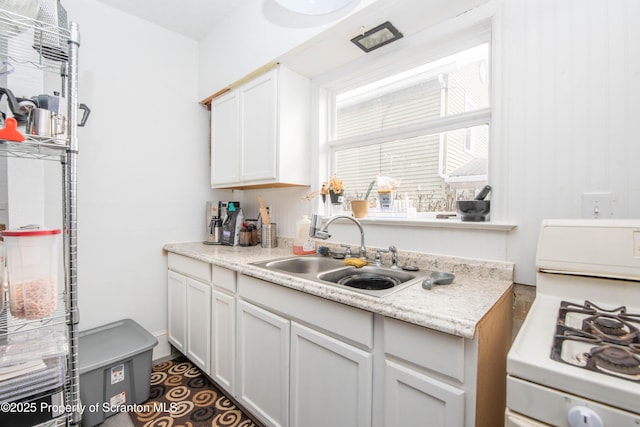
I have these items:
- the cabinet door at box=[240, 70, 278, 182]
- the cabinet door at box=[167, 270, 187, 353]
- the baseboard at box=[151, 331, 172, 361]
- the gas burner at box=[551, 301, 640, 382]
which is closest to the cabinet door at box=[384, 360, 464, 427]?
the gas burner at box=[551, 301, 640, 382]

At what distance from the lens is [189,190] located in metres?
2.44

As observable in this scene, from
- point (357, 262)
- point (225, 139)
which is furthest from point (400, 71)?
point (225, 139)

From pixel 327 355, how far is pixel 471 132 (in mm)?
1309

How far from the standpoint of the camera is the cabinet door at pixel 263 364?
1279 millimetres

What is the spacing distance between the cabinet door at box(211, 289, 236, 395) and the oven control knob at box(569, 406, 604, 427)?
142cm

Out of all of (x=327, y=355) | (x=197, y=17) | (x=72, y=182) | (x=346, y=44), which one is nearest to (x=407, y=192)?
(x=346, y=44)

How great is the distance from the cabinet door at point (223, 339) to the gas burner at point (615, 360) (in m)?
1.46

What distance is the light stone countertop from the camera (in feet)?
2.64

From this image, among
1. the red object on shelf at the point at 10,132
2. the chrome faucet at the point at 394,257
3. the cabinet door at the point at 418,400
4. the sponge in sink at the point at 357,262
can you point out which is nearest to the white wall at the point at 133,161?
the red object on shelf at the point at 10,132

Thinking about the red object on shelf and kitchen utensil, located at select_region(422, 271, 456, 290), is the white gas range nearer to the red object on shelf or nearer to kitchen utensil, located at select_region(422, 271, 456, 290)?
kitchen utensil, located at select_region(422, 271, 456, 290)

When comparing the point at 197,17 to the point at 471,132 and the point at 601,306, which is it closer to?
the point at 471,132

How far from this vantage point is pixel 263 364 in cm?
139

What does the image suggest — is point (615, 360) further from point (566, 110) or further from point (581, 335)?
point (566, 110)

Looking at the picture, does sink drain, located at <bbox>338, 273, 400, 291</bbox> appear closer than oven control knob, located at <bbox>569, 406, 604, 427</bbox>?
No
